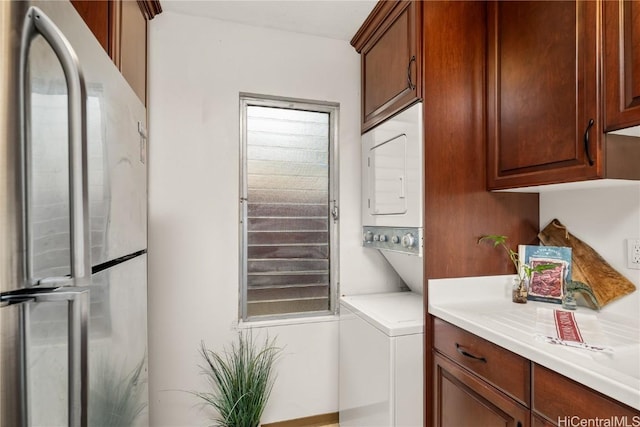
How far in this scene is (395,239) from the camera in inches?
68.3

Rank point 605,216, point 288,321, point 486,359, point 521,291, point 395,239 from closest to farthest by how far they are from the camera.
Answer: point 486,359 < point 605,216 < point 521,291 < point 395,239 < point 288,321

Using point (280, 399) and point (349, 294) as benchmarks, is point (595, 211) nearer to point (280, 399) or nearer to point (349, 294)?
point (349, 294)

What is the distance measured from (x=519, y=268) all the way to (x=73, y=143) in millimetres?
1821

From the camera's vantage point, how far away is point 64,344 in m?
0.57

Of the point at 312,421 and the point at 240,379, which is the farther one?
the point at 312,421

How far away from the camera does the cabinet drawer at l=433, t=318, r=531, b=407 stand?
1068 mm

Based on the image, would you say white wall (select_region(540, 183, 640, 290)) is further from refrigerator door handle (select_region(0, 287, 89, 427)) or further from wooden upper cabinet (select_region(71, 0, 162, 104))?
wooden upper cabinet (select_region(71, 0, 162, 104))

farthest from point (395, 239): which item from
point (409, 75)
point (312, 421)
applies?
point (312, 421)

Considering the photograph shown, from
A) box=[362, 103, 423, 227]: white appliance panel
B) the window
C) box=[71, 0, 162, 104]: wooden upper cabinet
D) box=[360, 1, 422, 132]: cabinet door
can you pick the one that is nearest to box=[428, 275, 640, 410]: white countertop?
box=[362, 103, 423, 227]: white appliance panel

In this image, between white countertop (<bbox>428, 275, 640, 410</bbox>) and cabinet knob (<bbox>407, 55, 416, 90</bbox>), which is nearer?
white countertop (<bbox>428, 275, 640, 410</bbox>)

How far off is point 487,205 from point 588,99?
606 millimetres

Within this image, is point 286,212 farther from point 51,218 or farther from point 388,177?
point 51,218

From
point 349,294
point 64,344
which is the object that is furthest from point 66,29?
point 349,294

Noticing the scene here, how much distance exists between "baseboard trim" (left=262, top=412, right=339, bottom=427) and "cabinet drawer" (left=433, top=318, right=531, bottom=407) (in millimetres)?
1042
